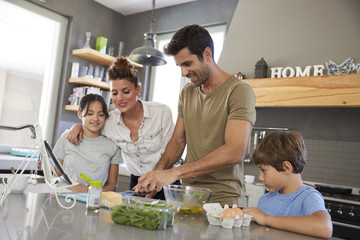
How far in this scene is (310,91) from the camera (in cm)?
314

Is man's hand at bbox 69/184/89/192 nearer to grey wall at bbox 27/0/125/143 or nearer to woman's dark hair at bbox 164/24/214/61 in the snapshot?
woman's dark hair at bbox 164/24/214/61

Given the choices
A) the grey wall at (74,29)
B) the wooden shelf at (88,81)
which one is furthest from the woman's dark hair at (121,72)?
the grey wall at (74,29)

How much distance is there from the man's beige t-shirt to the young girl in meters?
0.53

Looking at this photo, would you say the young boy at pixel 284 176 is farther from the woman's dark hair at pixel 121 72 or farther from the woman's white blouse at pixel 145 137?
the woman's dark hair at pixel 121 72

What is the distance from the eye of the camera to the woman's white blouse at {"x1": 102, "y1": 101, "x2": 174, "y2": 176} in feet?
6.25

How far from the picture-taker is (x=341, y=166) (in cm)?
326

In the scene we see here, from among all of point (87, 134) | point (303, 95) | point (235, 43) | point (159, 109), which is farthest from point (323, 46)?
point (87, 134)

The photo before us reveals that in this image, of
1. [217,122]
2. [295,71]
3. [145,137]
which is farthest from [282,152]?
[295,71]

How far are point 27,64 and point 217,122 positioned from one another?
132 inches

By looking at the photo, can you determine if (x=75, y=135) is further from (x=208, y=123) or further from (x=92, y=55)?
(x=92, y=55)

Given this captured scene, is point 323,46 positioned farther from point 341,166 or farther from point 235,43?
point 341,166

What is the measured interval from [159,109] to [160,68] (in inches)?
119

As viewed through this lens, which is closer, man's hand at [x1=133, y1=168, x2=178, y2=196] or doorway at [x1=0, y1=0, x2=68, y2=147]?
man's hand at [x1=133, y1=168, x2=178, y2=196]

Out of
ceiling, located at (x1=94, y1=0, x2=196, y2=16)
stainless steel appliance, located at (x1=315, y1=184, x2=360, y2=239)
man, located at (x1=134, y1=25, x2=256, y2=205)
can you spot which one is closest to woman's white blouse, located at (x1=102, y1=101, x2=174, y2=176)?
man, located at (x1=134, y1=25, x2=256, y2=205)
